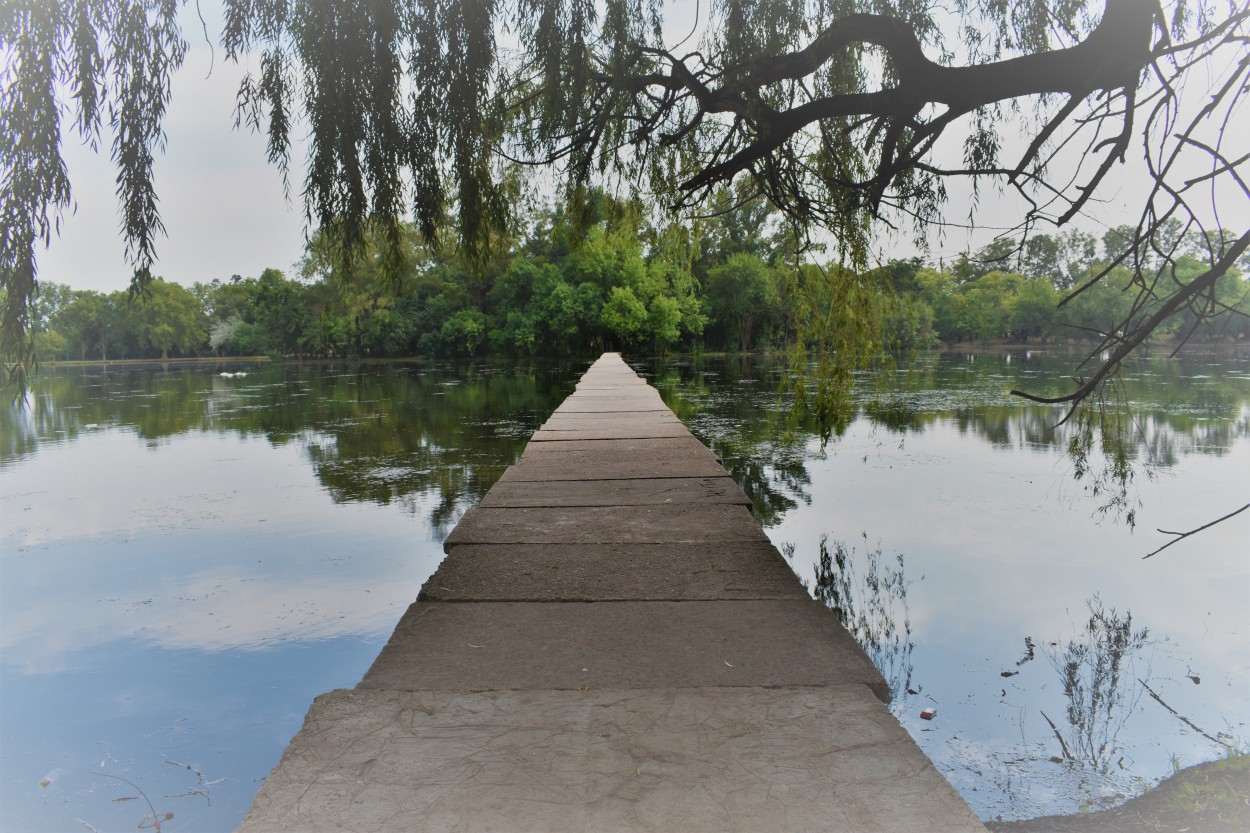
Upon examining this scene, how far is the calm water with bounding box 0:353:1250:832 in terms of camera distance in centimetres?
294

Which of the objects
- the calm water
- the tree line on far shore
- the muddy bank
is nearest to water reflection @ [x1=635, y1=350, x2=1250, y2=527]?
the calm water

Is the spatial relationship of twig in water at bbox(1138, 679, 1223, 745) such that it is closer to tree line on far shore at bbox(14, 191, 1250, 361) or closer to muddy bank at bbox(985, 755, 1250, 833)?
muddy bank at bbox(985, 755, 1250, 833)

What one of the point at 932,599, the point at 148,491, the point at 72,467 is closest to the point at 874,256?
the point at 932,599

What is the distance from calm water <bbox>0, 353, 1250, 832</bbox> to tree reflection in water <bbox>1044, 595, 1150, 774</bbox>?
0.01 meters

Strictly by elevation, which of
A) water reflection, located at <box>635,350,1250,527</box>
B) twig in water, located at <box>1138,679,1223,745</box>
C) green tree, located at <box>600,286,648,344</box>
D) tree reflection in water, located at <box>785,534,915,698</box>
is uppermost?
green tree, located at <box>600,286,648,344</box>

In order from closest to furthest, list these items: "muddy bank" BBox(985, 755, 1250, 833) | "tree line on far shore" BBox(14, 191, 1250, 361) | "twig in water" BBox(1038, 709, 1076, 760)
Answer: "muddy bank" BBox(985, 755, 1250, 833) < "twig in water" BBox(1038, 709, 1076, 760) < "tree line on far shore" BBox(14, 191, 1250, 361)

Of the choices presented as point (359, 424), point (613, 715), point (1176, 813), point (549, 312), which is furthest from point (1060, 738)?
point (549, 312)

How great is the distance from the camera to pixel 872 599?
15.1ft

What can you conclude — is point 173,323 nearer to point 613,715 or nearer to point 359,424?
point 359,424

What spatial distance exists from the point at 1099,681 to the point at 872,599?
4.14ft

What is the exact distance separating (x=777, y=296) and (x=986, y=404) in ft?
28.9

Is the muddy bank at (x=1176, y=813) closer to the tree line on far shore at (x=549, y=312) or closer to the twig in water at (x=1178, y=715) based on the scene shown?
the twig in water at (x=1178, y=715)

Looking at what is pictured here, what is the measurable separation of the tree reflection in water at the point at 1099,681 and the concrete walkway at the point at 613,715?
4.19 ft

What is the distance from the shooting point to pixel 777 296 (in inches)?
256
